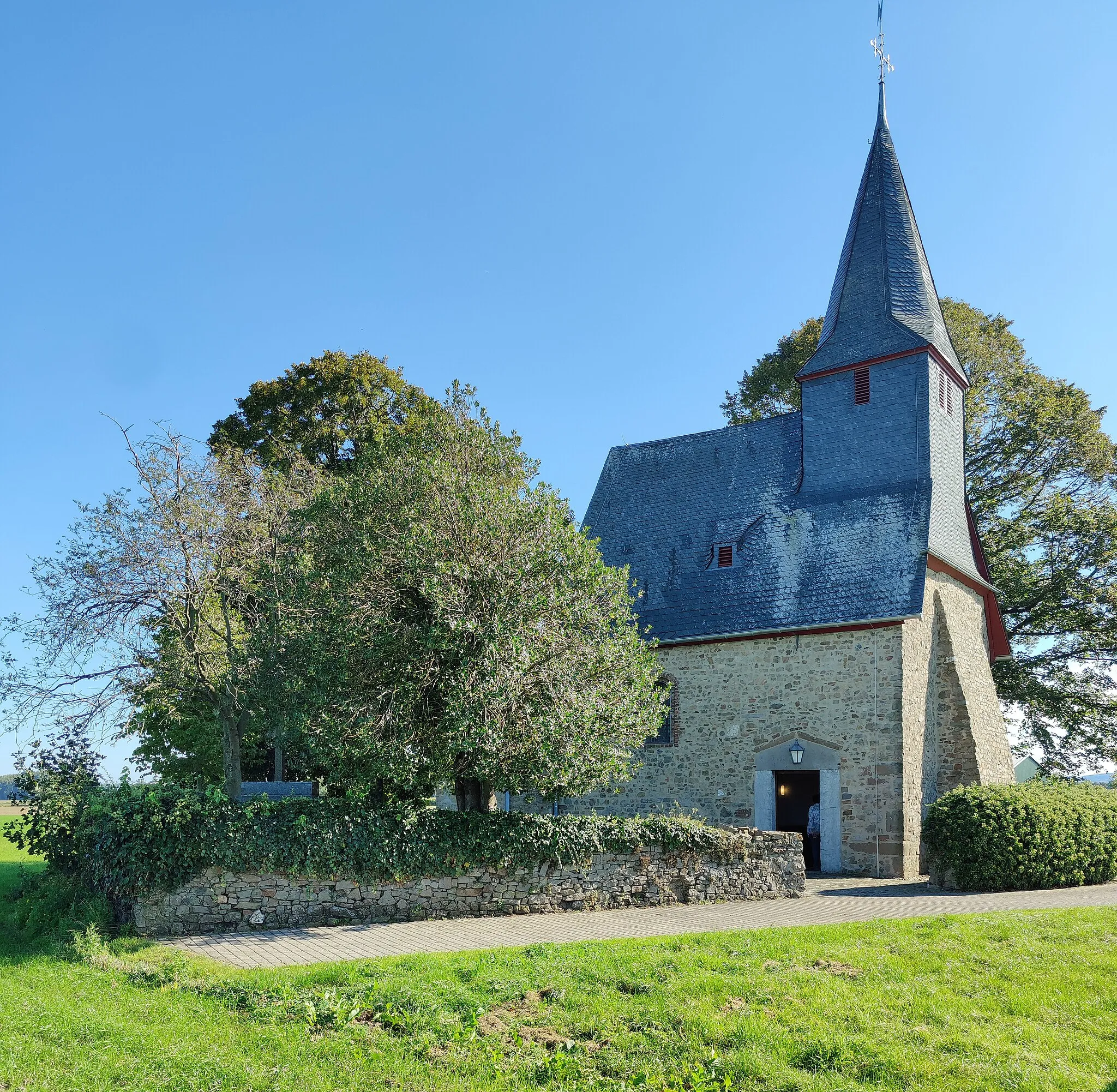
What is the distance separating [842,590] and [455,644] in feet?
30.3

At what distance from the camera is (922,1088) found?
5273 mm

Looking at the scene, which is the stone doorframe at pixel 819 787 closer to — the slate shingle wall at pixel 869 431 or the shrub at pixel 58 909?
the slate shingle wall at pixel 869 431

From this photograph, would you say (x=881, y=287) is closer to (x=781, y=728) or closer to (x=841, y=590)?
(x=841, y=590)

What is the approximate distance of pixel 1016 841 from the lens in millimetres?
13109

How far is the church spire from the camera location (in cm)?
1961

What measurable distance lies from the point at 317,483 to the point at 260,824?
23.6 feet

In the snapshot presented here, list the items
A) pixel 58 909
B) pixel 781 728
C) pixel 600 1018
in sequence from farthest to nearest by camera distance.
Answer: pixel 781 728 < pixel 58 909 < pixel 600 1018

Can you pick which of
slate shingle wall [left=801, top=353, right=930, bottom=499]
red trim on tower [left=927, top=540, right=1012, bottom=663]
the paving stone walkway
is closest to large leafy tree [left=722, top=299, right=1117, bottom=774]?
red trim on tower [left=927, top=540, right=1012, bottom=663]

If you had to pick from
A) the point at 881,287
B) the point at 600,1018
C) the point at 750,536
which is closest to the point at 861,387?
the point at 881,287

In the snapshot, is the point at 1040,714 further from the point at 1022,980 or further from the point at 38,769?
the point at 38,769

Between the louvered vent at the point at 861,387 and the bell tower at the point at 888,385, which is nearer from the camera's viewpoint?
the bell tower at the point at 888,385

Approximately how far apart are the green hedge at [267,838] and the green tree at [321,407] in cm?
1393

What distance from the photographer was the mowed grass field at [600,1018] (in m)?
5.52

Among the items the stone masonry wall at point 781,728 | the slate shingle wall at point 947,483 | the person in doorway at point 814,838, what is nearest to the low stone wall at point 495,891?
the stone masonry wall at point 781,728
